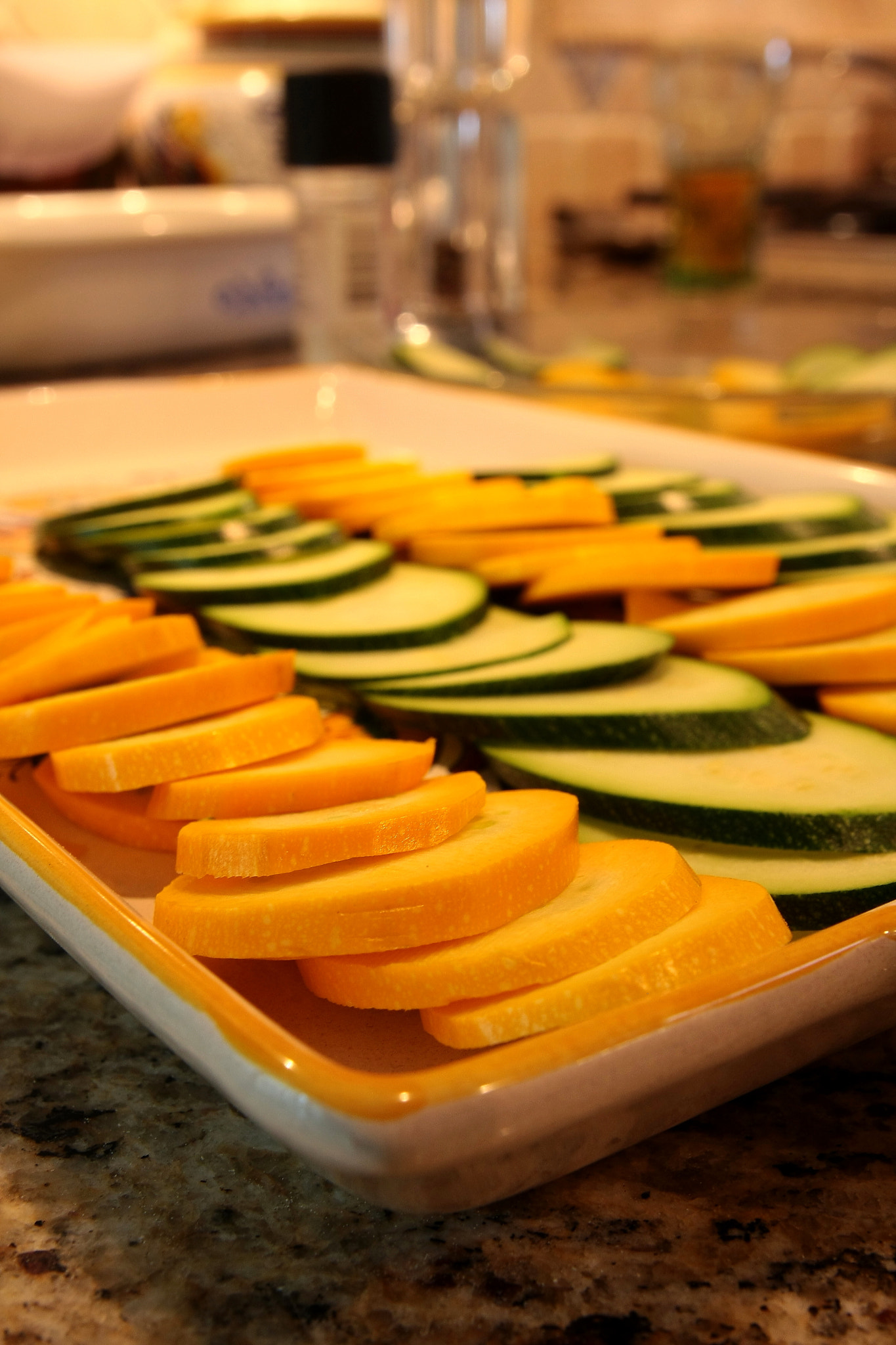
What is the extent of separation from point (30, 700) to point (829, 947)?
49 centimetres

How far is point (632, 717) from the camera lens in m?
0.76

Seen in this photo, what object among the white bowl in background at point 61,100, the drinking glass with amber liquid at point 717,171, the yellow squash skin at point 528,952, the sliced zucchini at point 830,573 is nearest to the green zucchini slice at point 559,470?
the sliced zucchini at point 830,573

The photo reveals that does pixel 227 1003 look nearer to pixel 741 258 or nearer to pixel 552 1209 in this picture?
pixel 552 1209

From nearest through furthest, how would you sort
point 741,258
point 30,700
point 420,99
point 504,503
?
point 30,700 → point 504,503 → point 420,99 → point 741,258

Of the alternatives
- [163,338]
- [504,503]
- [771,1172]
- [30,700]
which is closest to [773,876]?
[771,1172]

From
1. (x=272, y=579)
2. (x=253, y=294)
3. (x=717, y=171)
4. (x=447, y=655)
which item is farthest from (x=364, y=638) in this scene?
(x=717, y=171)

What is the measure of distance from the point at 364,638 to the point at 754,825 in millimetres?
357

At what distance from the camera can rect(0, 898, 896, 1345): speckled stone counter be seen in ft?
1.57

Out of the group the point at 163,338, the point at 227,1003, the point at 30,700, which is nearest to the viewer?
the point at 227,1003

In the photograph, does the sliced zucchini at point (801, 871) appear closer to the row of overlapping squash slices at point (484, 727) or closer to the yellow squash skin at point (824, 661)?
the row of overlapping squash slices at point (484, 727)

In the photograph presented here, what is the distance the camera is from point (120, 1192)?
0.55m

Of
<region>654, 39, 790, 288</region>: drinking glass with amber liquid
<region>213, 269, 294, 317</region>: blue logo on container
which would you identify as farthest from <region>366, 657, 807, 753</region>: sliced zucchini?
<region>654, 39, 790, 288</region>: drinking glass with amber liquid

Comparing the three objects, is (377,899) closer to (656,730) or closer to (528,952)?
(528,952)

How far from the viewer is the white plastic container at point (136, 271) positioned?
2.08 m
